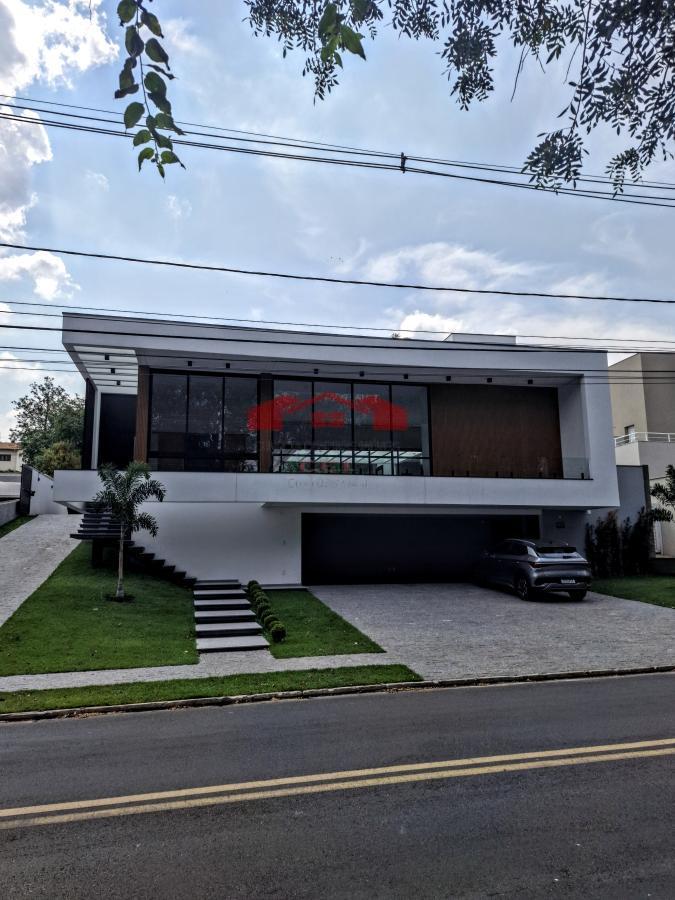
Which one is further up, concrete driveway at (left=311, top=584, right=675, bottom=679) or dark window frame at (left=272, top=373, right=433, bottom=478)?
dark window frame at (left=272, top=373, right=433, bottom=478)

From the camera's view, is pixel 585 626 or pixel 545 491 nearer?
pixel 585 626

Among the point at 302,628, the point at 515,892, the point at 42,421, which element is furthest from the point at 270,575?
the point at 42,421

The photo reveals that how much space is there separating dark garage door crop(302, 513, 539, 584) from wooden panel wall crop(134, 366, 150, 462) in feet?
18.6

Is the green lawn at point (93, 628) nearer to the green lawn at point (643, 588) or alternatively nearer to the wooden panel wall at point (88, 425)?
the wooden panel wall at point (88, 425)

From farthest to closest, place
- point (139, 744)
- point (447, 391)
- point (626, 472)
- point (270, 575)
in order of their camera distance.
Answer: point (626, 472) → point (447, 391) → point (270, 575) → point (139, 744)

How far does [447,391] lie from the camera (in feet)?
66.0

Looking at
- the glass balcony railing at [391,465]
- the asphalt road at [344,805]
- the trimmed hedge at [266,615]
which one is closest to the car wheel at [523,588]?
the glass balcony railing at [391,465]

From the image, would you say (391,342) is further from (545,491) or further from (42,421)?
(42,421)

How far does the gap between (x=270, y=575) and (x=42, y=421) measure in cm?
3725

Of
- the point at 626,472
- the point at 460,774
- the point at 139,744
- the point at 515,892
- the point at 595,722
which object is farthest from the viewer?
the point at 626,472

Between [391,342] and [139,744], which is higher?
[391,342]

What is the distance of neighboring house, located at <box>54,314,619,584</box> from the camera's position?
16719 mm

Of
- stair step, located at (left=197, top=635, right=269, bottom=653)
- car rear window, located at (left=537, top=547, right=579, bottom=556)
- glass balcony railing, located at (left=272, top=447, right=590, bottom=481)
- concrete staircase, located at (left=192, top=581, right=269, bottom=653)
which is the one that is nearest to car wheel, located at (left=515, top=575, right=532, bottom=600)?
car rear window, located at (left=537, top=547, right=579, bottom=556)

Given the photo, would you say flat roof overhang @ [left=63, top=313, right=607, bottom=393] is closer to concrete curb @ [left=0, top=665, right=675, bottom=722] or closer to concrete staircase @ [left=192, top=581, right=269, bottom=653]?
concrete staircase @ [left=192, top=581, right=269, bottom=653]
